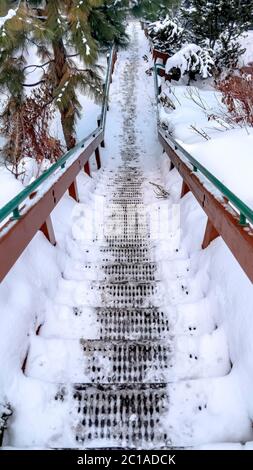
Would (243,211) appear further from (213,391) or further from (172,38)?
(172,38)

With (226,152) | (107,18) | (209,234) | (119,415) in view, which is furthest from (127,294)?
(107,18)

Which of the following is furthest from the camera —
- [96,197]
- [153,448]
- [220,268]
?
[96,197]

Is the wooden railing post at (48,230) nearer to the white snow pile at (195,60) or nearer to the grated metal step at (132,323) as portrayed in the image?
the grated metal step at (132,323)

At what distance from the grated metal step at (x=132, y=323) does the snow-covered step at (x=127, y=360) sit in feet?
0.41

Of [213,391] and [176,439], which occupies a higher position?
[213,391]

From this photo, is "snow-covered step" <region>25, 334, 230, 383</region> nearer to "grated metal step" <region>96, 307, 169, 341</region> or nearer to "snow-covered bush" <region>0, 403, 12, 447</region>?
"grated metal step" <region>96, 307, 169, 341</region>

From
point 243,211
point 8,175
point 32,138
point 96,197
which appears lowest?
point 243,211

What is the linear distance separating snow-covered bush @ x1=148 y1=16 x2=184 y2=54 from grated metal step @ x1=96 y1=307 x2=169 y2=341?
1739 cm

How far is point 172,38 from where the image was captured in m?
17.3

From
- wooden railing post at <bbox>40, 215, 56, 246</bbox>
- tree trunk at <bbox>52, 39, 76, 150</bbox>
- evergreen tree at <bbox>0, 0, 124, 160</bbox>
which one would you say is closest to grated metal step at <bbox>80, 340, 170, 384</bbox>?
wooden railing post at <bbox>40, 215, 56, 246</bbox>

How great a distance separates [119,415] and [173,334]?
80 centimetres

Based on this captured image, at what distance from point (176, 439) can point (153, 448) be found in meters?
0.15
